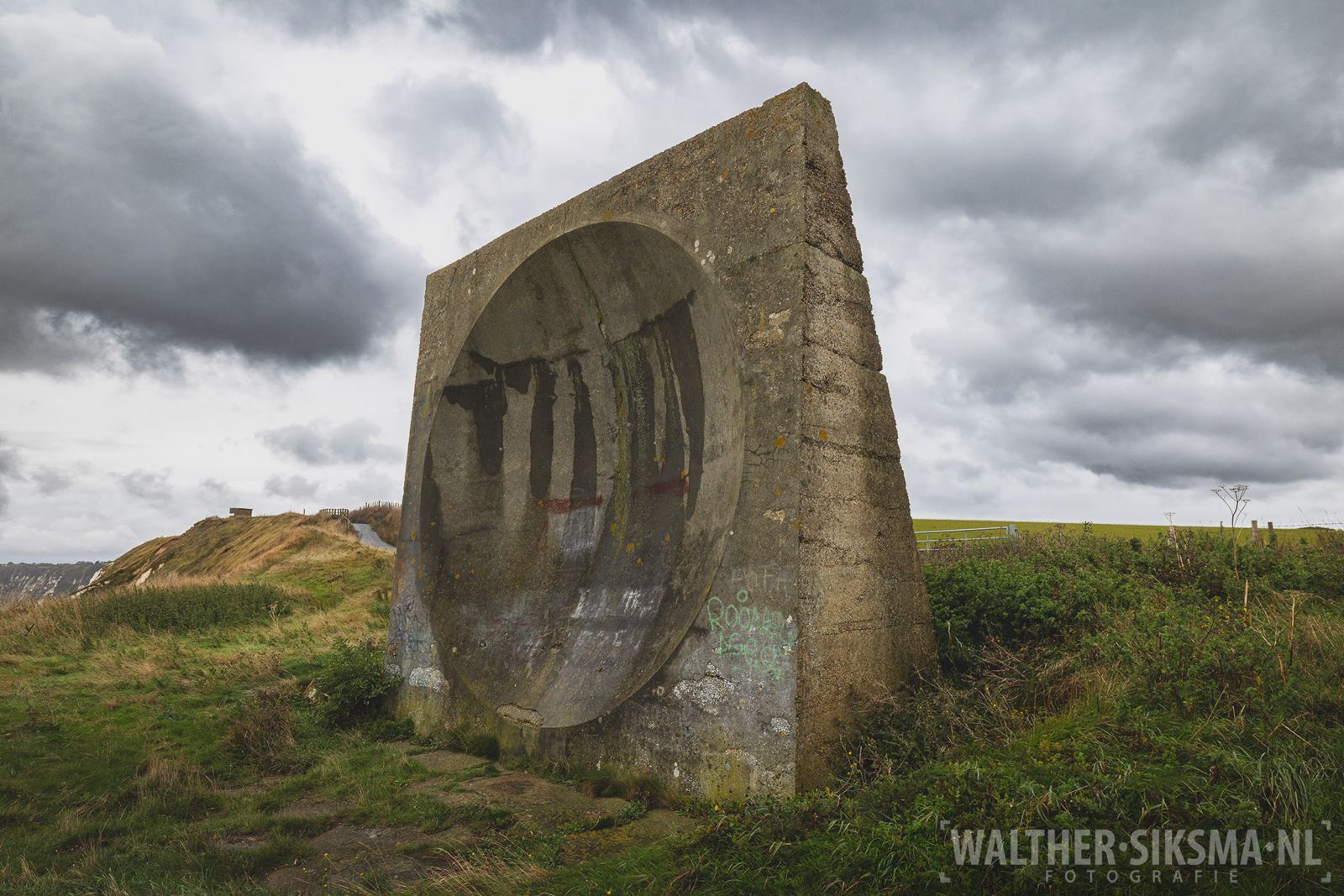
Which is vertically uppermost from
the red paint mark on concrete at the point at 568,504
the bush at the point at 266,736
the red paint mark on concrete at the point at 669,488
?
the red paint mark on concrete at the point at 669,488

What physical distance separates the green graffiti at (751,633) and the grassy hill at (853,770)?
800mm

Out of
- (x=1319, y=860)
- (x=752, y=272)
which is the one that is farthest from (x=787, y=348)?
(x=1319, y=860)

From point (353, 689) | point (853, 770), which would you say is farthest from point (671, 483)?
point (353, 689)

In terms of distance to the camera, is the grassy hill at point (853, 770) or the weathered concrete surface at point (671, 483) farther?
the weathered concrete surface at point (671, 483)

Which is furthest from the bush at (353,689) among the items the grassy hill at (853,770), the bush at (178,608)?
the bush at (178,608)

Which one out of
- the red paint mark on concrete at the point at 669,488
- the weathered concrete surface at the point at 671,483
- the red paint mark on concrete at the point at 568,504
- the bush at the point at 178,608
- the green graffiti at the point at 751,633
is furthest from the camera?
the bush at the point at 178,608

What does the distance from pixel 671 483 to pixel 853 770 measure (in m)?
3.20

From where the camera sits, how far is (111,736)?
7.99 meters

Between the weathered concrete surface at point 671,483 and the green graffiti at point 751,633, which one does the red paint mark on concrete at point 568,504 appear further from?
the green graffiti at point 751,633

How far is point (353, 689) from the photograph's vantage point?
8695 millimetres

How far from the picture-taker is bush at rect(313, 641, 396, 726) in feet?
28.4

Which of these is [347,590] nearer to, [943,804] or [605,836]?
[605,836]

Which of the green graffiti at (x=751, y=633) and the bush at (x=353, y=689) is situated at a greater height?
the green graffiti at (x=751, y=633)

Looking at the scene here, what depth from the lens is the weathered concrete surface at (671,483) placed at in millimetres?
5312
